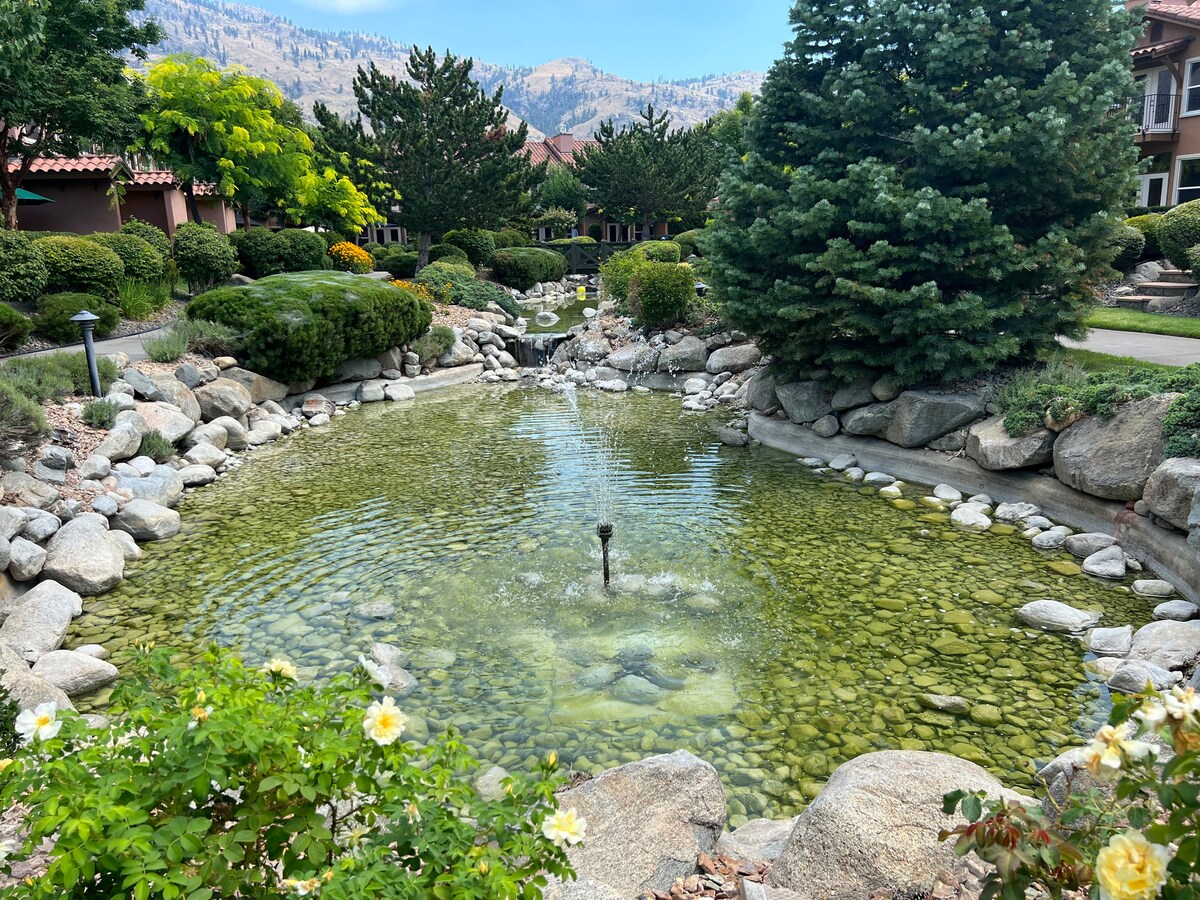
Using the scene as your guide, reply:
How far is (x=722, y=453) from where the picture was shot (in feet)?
35.4

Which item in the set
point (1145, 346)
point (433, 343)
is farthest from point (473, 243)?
point (1145, 346)

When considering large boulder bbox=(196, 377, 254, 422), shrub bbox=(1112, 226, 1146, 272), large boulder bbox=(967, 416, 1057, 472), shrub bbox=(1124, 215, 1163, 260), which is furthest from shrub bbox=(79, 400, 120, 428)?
shrub bbox=(1124, 215, 1163, 260)

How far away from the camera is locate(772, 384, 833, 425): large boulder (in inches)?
428

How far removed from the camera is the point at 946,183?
378 inches

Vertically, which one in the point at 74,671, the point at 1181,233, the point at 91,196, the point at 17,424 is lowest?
the point at 74,671

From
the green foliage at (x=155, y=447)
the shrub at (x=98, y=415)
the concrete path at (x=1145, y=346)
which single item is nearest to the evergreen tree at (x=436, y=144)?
the green foliage at (x=155, y=447)

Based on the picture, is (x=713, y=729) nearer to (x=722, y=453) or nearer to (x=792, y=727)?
(x=792, y=727)

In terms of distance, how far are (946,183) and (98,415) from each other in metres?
10.5

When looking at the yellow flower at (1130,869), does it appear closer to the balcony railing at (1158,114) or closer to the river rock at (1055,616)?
the river rock at (1055,616)

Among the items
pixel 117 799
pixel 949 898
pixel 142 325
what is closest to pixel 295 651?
pixel 117 799

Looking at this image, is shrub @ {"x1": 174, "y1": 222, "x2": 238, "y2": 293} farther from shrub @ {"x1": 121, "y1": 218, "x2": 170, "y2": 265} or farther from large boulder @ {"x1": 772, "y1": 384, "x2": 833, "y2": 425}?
large boulder @ {"x1": 772, "y1": 384, "x2": 833, "y2": 425}

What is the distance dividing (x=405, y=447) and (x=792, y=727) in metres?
7.81

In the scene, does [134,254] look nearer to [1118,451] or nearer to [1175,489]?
[1118,451]

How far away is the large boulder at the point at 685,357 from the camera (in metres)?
15.3
